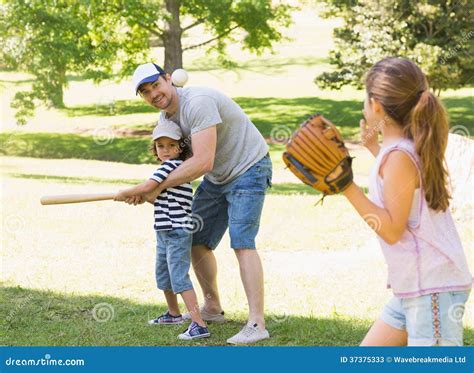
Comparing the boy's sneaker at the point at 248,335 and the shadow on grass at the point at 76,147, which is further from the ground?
the boy's sneaker at the point at 248,335

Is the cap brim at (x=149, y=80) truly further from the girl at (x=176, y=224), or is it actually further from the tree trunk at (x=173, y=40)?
the tree trunk at (x=173, y=40)

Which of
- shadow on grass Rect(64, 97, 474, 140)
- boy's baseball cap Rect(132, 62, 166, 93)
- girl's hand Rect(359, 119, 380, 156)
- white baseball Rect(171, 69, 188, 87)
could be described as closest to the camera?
girl's hand Rect(359, 119, 380, 156)

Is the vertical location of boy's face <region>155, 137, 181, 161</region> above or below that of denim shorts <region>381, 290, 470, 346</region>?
above

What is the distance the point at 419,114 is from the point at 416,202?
1.04 feet

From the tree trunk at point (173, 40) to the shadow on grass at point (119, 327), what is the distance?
800 inches

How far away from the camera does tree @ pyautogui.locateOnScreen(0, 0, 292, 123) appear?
737 inches

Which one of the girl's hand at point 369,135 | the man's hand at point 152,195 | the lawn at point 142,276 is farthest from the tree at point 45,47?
the girl's hand at point 369,135

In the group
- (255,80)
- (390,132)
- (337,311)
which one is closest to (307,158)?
(390,132)

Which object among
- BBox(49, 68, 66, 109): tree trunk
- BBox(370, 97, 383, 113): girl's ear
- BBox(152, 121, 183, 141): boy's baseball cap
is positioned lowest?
BBox(49, 68, 66, 109): tree trunk

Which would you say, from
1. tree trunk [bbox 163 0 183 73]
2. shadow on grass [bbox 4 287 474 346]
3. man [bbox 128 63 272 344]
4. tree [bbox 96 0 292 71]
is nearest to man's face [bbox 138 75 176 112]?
man [bbox 128 63 272 344]

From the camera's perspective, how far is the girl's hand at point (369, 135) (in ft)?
11.4

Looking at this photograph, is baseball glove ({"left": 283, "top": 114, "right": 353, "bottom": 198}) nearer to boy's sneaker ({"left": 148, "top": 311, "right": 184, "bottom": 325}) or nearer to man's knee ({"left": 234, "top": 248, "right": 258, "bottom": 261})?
man's knee ({"left": 234, "top": 248, "right": 258, "bottom": 261})

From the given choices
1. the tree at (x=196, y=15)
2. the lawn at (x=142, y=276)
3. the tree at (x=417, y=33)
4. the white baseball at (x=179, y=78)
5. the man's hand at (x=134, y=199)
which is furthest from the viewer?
the tree at (x=196, y=15)

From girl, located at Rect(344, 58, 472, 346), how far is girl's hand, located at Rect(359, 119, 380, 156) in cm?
18
